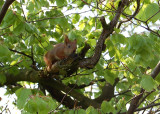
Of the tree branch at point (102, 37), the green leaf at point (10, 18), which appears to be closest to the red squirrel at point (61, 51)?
the tree branch at point (102, 37)

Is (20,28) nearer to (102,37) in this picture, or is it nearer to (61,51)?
(102,37)

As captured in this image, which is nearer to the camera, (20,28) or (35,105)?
(35,105)

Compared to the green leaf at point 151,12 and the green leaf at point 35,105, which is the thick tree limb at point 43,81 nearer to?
the green leaf at point 35,105

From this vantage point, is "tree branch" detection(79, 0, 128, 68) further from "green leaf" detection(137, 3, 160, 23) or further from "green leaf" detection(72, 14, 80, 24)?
"green leaf" detection(72, 14, 80, 24)

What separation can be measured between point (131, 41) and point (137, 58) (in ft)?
1.33

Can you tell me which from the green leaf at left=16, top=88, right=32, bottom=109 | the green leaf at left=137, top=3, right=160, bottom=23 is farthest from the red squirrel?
the green leaf at left=137, top=3, right=160, bottom=23

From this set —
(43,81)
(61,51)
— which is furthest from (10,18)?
(61,51)

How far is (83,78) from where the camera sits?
17.3 ft

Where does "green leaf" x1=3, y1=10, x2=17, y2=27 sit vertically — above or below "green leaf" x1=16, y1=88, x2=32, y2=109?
above

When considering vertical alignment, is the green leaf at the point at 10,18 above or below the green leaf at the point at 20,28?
above

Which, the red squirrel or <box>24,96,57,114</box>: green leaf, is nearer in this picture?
<box>24,96,57,114</box>: green leaf

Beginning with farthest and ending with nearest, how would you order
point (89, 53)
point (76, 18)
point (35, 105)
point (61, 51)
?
point (76, 18) < point (61, 51) < point (89, 53) < point (35, 105)

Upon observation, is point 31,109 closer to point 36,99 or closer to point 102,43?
point 36,99

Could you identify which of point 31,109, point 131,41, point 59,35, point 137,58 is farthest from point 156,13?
point 59,35
